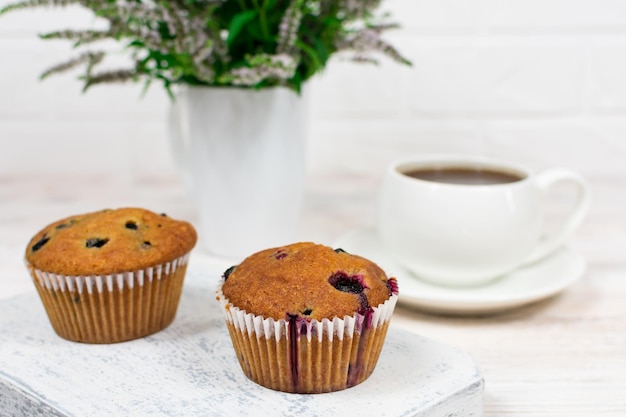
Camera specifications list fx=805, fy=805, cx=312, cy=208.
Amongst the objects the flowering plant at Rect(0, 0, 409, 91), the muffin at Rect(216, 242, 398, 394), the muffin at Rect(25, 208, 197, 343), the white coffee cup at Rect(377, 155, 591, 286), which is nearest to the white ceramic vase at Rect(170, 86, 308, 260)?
the flowering plant at Rect(0, 0, 409, 91)

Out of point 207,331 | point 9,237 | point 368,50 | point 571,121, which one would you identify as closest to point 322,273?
point 207,331

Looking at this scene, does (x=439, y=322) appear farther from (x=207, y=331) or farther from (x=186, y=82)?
(x=186, y=82)

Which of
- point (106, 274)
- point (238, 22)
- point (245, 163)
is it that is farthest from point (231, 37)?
point (106, 274)

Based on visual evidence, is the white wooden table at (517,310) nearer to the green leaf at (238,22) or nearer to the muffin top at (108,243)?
the muffin top at (108,243)

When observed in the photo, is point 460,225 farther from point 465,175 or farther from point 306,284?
point 306,284

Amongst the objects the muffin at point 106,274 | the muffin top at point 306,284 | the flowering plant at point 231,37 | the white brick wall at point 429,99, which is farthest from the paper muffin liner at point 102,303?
the white brick wall at point 429,99

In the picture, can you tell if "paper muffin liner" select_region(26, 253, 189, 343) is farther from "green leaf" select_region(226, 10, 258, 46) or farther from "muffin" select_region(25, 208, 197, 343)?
"green leaf" select_region(226, 10, 258, 46)

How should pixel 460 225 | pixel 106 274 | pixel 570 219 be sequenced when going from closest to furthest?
pixel 106 274, pixel 460 225, pixel 570 219
